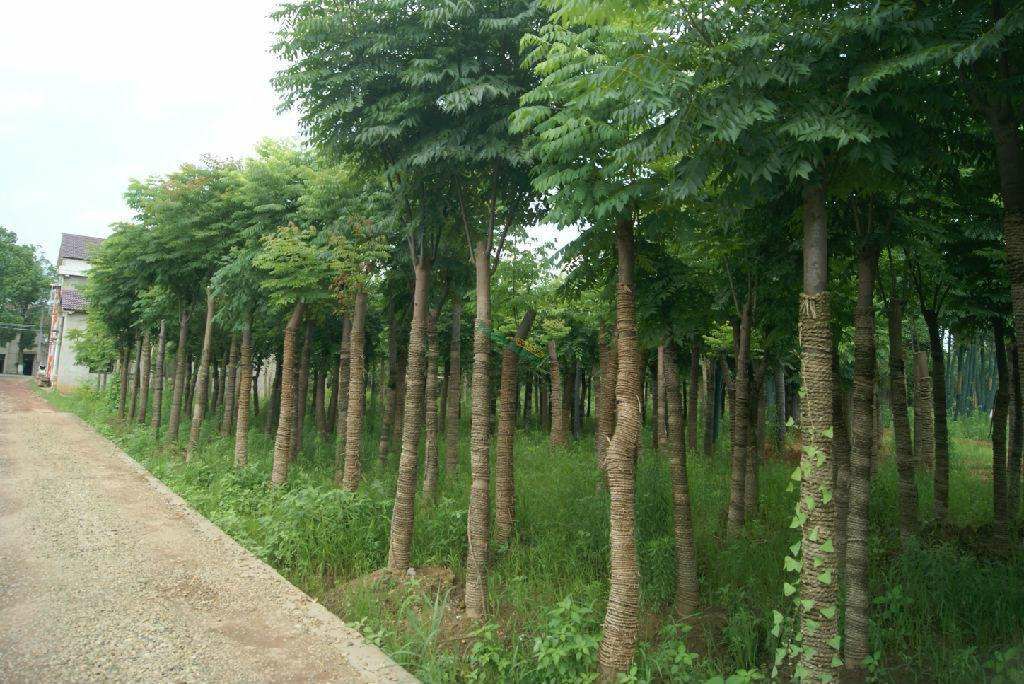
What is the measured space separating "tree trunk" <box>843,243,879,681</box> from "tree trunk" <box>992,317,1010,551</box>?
366 centimetres

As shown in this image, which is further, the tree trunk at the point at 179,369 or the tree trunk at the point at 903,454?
the tree trunk at the point at 179,369

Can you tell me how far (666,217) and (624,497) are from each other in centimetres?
269

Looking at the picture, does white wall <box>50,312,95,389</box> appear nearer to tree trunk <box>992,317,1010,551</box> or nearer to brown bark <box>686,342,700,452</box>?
brown bark <box>686,342,700,452</box>

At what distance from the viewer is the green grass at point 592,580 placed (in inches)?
248

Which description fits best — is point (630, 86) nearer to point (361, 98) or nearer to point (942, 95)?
point (942, 95)

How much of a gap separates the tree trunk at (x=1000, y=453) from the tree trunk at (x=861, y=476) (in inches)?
144

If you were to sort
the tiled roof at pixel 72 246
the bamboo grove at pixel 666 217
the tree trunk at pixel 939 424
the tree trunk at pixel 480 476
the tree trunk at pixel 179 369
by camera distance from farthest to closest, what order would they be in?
the tiled roof at pixel 72 246 < the tree trunk at pixel 179 369 < the tree trunk at pixel 939 424 < the tree trunk at pixel 480 476 < the bamboo grove at pixel 666 217

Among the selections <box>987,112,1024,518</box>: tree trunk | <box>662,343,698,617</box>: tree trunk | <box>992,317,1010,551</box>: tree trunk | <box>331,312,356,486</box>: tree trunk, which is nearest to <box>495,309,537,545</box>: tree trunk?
<box>662,343,698,617</box>: tree trunk

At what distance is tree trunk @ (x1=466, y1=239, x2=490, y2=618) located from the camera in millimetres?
7809

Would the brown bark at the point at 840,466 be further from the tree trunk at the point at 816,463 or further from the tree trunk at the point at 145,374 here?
the tree trunk at the point at 145,374

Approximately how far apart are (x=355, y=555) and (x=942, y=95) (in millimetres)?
8790

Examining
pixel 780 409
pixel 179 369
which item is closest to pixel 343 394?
pixel 179 369

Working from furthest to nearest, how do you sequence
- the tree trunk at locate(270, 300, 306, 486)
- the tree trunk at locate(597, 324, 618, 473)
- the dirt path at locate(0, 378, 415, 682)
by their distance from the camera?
the tree trunk at locate(270, 300, 306, 486) < the tree trunk at locate(597, 324, 618, 473) < the dirt path at locate(0, 378, 415, 682)

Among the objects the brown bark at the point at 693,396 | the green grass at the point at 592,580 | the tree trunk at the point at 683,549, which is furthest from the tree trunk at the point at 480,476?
the brown bark at the point at 693,396
